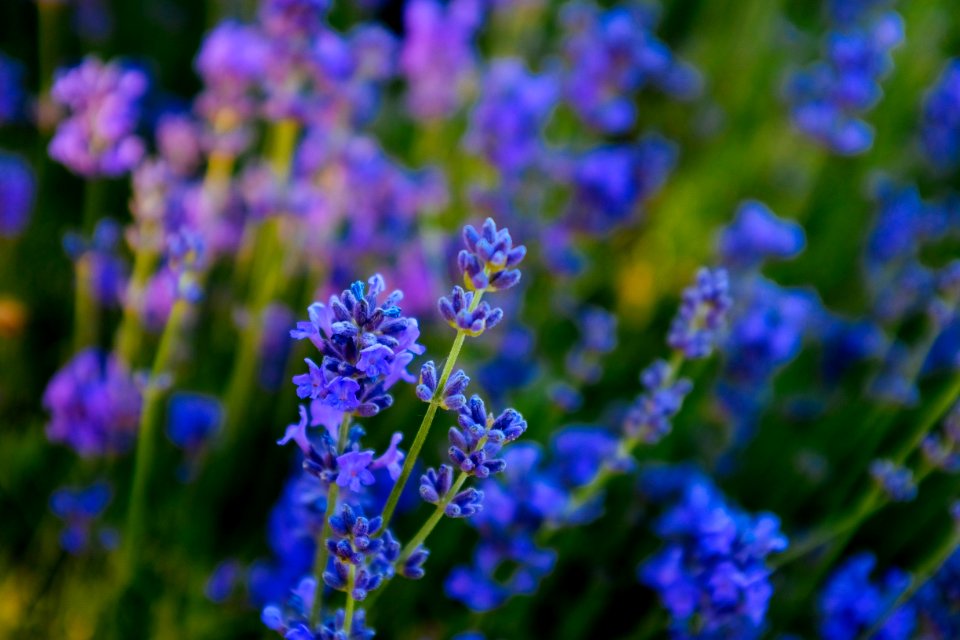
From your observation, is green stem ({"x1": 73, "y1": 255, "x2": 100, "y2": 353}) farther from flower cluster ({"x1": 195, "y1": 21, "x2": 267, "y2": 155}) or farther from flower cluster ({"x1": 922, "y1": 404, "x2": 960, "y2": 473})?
flower cluster ({"x1": 922, "y1": 404, "x2": 960, "y2": 473})

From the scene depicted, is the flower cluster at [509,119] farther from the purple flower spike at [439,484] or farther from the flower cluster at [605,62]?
the purple flower spike at [439,484]

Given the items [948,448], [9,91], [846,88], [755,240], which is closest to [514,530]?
[948,448]

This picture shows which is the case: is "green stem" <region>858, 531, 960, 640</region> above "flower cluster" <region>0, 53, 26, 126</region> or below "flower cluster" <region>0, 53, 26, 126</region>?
below

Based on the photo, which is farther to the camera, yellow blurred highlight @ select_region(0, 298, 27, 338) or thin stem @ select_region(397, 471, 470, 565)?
yellow blurred highlight @ select_region(0, 298, 27, 338)

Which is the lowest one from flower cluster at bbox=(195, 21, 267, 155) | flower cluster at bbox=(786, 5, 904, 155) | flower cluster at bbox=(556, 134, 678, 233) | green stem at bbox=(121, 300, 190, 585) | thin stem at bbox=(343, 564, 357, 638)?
thin stem at bbox=(343, 564, 357, 638)

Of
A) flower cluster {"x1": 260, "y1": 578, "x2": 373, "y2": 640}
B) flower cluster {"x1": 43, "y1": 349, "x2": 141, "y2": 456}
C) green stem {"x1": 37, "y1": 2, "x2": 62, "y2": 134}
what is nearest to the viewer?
flower cluster {"x1": 260, "y1": 578, "x2": 373, "y2": 640}

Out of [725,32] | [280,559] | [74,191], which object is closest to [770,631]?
[280,559]

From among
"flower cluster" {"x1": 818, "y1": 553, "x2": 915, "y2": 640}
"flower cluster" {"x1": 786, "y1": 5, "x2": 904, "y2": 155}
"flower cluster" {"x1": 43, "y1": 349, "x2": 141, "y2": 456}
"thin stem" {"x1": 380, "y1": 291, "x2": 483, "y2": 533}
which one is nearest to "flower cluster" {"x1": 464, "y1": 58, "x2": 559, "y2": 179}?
"flower cluster" {"x1": 786, "y1": 5, "x2": 904, "y2": 155}

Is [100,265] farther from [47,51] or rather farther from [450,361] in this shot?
[450,361]
